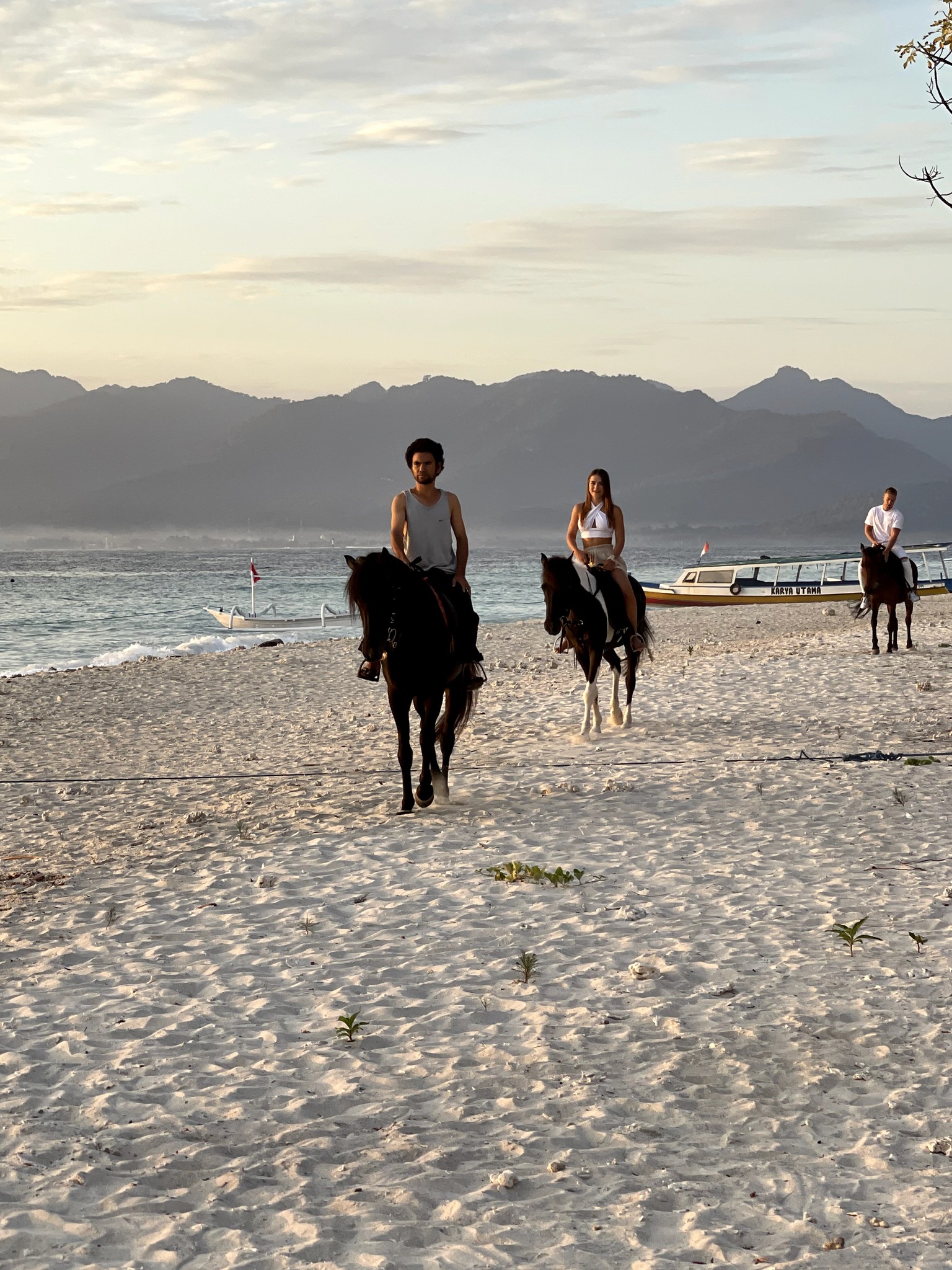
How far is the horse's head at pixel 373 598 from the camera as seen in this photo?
29.6 feet

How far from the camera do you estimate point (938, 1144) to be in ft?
15.1

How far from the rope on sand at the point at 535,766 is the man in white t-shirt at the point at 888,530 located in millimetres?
8848

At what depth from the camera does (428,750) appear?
10.2m

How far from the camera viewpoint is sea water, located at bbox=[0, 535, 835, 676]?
4159 cm

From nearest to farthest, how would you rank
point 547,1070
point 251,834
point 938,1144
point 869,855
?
1. point 938,1144
2. point 547,1070
3. point 869,855
4. point 251,834

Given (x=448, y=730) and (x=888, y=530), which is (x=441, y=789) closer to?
(x=448, y=730)

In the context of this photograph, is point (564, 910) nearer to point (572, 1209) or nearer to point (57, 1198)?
point (572, 1209)

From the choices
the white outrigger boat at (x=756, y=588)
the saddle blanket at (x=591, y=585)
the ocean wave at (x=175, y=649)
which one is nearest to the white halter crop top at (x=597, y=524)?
the saddle blanket at (x=591, y=585)

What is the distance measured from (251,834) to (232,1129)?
16.9 ft

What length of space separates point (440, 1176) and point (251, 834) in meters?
5.70

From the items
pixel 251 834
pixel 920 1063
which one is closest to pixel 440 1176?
pixel 920 1063

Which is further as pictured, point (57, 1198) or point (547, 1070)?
point (547, 1070)

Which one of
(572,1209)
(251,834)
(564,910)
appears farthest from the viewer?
(251,834)

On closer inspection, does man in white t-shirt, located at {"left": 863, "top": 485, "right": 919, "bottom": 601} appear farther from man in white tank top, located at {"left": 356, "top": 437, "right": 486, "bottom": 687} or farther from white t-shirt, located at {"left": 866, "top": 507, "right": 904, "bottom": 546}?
man in white tank top, located at {"left": 356, "top": 437, "right": 486, "bottom": 687}
